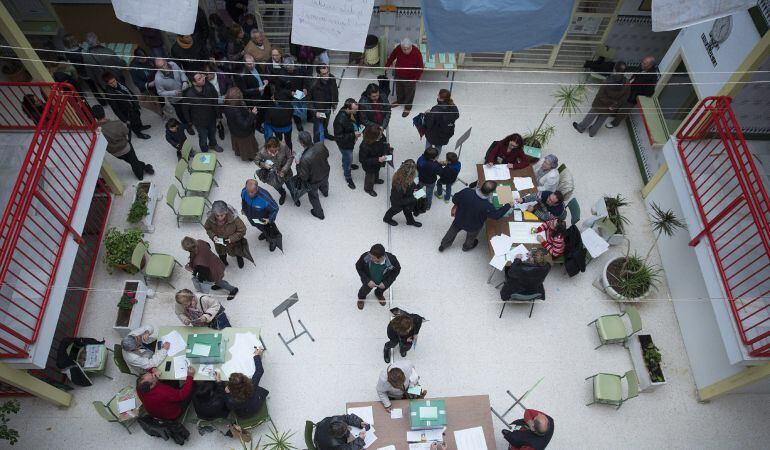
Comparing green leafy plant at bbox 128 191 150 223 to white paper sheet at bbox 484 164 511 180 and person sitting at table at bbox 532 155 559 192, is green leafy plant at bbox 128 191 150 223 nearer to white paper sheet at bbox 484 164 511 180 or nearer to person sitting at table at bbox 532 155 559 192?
white paper sheet at bbox 484 164 511 180

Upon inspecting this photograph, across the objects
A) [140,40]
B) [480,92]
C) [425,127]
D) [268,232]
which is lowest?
[268,232]

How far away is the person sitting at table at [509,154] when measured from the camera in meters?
8.56

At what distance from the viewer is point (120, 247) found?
774cm

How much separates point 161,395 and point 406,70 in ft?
22.6

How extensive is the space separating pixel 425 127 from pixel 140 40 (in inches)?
260

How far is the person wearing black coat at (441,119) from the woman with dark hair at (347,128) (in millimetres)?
1222

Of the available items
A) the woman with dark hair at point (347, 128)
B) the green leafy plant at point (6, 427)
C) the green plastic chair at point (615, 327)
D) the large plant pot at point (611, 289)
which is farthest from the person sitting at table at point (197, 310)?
the large plant pot at point (611, 289)

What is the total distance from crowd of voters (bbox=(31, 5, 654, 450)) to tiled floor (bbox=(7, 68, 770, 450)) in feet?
1.05

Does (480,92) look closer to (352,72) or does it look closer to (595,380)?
(352,72)

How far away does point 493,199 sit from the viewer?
27.0ft

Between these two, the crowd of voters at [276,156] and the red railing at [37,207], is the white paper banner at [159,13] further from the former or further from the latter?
the crowd of voters at [276,156]

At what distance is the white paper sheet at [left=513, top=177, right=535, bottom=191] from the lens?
840cm

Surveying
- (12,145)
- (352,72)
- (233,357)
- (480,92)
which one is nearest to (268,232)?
(233,357)

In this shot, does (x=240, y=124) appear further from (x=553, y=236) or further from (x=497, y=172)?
(x=553, y=236)
